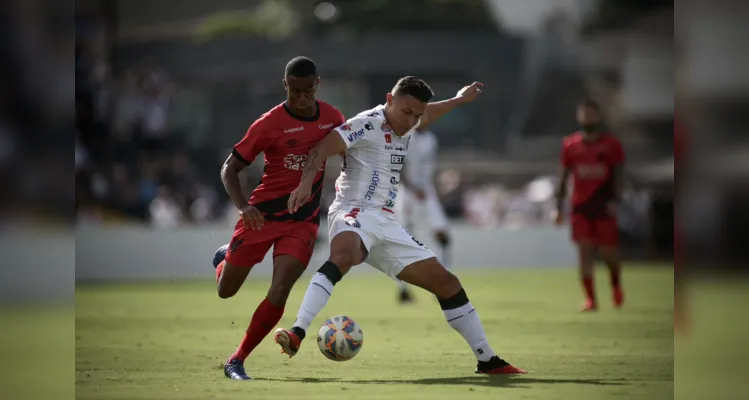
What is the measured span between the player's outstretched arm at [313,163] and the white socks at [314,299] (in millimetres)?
611

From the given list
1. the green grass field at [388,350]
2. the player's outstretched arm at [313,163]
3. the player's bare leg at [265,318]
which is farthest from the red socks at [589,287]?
the player's bare leg at [265,318]

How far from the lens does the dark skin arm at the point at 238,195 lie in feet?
29.1

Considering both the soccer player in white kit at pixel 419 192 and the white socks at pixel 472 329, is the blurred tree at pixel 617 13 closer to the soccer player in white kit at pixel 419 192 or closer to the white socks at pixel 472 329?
the soccer player in white kit at pixel 419 192

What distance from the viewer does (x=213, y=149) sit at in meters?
31.9

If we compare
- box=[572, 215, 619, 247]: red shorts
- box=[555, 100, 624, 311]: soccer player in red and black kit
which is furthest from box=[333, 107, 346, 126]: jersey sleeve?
box=[572, 215, 619, 247]: red shorts

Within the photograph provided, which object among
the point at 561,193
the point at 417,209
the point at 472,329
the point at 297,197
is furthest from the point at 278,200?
the point at 417,209

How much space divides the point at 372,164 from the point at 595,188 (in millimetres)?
7939

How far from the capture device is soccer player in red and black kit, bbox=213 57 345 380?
29.2ft

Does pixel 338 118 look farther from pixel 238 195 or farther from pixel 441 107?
pixel 238 195

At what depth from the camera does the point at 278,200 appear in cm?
935

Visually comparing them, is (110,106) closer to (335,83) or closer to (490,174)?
(335,83)

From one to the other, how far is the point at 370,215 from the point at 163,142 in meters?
21.8

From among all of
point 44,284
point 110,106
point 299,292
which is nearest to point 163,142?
point 110,106

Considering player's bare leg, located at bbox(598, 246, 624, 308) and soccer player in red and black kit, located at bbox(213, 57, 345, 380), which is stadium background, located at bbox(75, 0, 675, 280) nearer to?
player's bare leg, located at bbox(598, 246, 624, 308)
